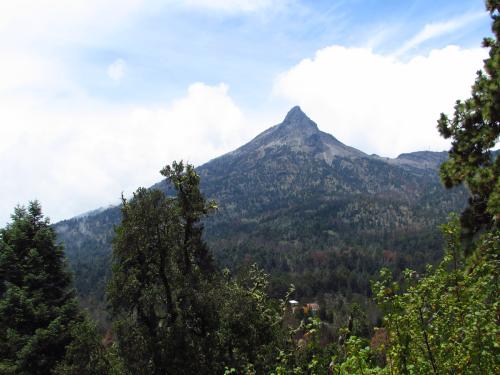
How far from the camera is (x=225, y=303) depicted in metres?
23.2

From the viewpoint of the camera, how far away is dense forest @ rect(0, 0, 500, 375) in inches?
399

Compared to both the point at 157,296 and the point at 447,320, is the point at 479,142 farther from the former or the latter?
the point at 157,296

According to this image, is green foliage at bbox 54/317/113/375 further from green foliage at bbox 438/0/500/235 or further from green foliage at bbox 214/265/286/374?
green foliage at bbox 438/0/500/235

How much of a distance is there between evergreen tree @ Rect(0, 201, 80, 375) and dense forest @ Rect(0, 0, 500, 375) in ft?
→ 0.27

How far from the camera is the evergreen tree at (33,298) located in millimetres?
25734

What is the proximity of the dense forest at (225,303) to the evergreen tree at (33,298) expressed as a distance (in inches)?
3.3

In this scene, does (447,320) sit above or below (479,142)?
below

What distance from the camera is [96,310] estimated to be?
184 m

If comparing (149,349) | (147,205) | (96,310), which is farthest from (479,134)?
(96,310)

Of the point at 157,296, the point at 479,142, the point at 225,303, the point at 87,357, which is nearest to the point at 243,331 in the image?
the point at 225,303

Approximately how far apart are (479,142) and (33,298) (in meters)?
27.4

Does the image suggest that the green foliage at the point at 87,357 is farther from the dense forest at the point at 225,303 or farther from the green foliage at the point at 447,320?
the green foliage at the point at 447,320

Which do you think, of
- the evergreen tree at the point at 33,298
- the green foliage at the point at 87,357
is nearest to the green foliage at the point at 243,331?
the green foliage at the point at 87,357

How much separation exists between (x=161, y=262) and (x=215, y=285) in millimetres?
3623
